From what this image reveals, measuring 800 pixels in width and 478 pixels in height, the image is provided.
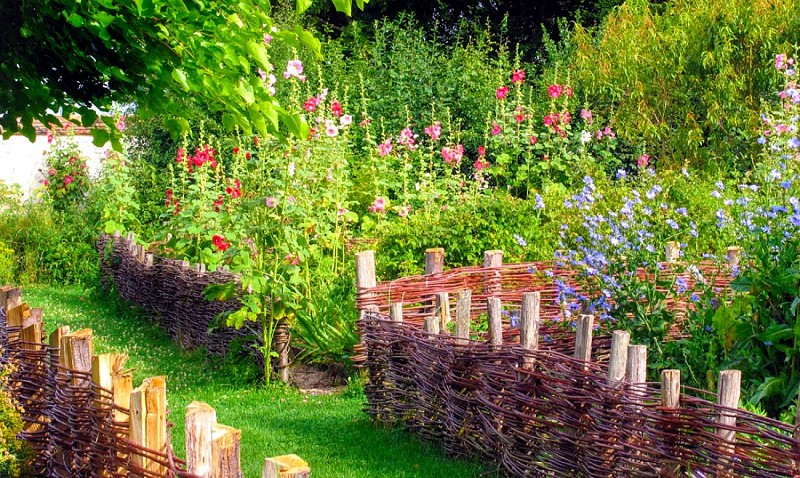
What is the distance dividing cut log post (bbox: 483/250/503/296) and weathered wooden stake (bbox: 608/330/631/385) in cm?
338

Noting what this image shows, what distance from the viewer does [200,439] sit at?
2943 millimetres

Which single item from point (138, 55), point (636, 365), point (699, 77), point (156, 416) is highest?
point (699, 77)

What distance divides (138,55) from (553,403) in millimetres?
2849

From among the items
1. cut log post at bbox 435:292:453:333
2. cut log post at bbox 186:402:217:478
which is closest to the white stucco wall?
cut log post at bbox 435:292:453:333

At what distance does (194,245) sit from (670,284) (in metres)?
5.90

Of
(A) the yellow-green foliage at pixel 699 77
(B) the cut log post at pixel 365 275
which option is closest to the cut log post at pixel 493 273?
(B) the cut log post at pixel 365 275

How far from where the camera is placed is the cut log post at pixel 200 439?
2932mm

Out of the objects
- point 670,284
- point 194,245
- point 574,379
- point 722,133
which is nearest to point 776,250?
point 670,284

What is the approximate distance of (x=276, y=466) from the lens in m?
2.55

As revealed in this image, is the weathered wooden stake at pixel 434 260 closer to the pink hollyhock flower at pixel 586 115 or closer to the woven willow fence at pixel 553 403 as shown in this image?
the woven willow fence at pixel 553 403

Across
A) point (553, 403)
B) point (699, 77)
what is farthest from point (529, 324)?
point (699, 77)

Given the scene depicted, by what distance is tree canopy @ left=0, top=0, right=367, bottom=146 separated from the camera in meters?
4.67

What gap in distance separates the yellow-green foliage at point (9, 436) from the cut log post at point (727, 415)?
3048 millimetres

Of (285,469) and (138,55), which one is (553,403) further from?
(138,55)
